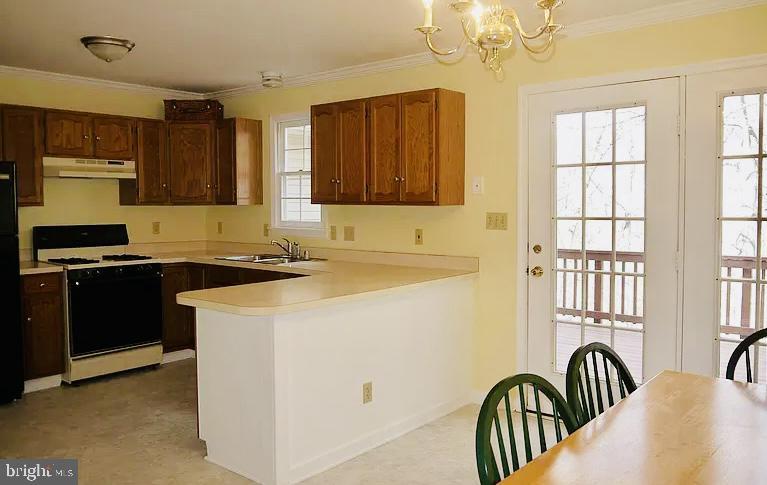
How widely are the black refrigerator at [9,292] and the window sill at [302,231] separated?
2079 mm

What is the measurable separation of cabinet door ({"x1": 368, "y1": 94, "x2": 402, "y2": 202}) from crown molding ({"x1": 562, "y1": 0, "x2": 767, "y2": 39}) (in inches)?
47.2

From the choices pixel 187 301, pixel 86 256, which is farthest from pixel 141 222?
pixel 187 301

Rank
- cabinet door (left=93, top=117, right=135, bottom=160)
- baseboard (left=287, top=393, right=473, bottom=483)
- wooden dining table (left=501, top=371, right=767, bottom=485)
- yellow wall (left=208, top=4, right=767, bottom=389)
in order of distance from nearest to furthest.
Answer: wooden dining table (left=501, top=371, right=767, bottom=485), baseboard (left=287, top=393, right=473, bottom=483), yellow wall (left=208, top=4, right=767, bottom=389), cabinet door (left=93, top=117, right=135, bottom=160)

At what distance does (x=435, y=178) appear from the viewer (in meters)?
4.17

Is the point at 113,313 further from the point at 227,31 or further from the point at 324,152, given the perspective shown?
the point at 227,31

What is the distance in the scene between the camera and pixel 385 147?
4375mm

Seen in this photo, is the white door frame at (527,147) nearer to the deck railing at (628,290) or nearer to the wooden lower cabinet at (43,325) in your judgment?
the deck railing at (628,290)

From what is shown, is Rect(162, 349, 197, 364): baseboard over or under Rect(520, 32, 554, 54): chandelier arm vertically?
under

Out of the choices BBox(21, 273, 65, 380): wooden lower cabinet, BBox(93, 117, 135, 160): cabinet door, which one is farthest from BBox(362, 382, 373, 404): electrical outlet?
BBox(93, 117, 135, 160): cabinet door

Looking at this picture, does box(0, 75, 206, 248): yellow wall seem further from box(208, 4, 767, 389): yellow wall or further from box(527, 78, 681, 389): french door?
box(527, 78, 681, 389): french door

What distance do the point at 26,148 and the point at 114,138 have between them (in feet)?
2.25

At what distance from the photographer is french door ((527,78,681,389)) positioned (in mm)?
3584

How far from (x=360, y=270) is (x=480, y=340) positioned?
0.94m

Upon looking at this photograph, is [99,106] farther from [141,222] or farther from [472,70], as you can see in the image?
[472,70]
